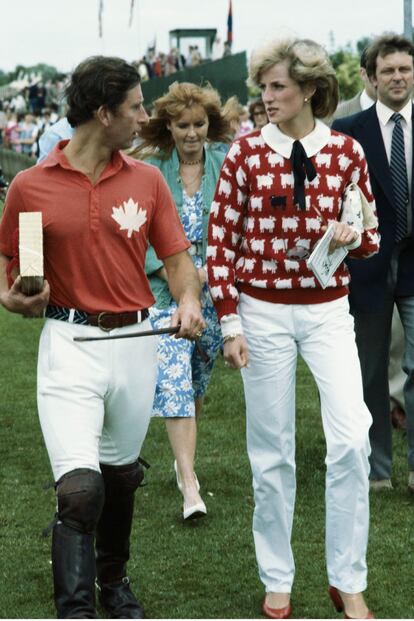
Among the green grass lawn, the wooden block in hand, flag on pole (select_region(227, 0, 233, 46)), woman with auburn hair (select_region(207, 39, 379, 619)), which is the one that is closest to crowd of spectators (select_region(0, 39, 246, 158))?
flag on pole (select_region(227, 0, 233, 46))

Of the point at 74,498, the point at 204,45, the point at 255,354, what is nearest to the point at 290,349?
the point at 255,354

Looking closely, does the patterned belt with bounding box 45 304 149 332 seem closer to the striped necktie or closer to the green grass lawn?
the green grass lawn

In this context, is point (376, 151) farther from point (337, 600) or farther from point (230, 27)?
point (230, 27)

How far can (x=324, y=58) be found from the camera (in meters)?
5.54

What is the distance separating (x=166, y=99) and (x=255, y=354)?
8.06 ft

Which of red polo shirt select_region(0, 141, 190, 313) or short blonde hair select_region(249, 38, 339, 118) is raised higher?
short blonde hair select_region(249, 38, 339, 118)

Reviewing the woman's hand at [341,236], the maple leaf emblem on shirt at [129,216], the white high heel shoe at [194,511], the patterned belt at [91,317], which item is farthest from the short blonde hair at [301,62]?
the white high heel shoe at [194,511]

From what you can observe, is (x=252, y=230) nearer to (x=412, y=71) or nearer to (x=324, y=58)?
(x=324, y=58)

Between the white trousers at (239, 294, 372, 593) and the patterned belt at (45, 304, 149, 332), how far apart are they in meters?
0.63

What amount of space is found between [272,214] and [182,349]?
6.72 ft

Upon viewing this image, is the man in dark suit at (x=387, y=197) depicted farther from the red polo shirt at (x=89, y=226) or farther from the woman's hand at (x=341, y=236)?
the red polo shirt at (x=89, y=226)

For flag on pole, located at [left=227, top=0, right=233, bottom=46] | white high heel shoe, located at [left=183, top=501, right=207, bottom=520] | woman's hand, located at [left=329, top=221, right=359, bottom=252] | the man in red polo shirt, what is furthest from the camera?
flag on pole, located at [left=227, top=0, right=233, bottom=46]

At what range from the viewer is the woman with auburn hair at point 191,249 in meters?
7.25

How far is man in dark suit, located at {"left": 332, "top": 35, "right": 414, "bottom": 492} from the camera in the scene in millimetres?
7172
